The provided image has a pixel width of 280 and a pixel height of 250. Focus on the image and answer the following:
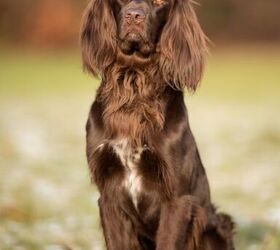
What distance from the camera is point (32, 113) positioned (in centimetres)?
1557

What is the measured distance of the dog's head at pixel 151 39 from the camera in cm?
496

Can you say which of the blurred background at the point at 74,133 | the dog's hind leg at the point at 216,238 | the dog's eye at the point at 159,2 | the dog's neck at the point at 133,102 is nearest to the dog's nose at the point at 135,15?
the dog's eye at the point at 159,2

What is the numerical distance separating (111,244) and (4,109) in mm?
11486

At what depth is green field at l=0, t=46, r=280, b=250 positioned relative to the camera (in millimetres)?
6280

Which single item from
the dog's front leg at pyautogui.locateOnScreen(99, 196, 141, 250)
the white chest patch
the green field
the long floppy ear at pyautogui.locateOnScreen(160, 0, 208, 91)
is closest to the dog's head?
the long floppy ear at pyautogui.locateOnScreen(160, 0, 208, 91)

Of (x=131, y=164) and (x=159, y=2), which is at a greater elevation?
(x=159, y=2)

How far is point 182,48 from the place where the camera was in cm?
512

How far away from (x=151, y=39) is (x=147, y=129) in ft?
1.77

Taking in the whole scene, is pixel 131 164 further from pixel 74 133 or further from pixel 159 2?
pixel 74 133

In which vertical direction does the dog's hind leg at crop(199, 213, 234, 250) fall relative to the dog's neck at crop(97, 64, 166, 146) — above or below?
below

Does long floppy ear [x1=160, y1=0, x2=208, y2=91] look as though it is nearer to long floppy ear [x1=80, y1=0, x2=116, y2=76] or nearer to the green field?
long floppy ear [x1=80, y1=0, x2=116, y2=76]

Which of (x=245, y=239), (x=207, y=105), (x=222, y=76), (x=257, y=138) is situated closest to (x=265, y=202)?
(x=245, y=239)

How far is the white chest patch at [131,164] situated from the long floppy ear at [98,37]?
0.56 metres

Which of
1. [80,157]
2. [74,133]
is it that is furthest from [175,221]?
[74,133]
